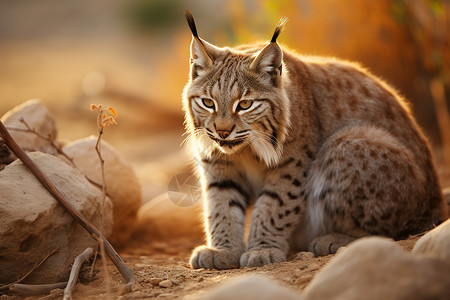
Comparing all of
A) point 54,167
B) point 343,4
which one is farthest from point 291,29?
point 54,167

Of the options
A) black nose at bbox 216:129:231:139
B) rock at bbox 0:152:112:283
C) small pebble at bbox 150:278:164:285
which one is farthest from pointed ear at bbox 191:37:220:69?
small pebble at bbox 150:278:164:285

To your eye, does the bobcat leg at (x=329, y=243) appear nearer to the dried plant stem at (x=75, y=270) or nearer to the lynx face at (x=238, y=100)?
the lynx face at (x=238, y=100)

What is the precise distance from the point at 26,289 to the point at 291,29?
674cm

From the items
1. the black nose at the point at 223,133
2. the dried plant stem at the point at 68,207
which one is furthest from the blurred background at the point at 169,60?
the dried plant stem at the point at 68,207

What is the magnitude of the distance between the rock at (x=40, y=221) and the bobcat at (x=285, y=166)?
1012 mm

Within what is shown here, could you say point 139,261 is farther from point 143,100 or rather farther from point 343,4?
point 143,100

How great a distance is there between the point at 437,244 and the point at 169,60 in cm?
1138

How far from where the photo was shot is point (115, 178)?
17.3 ft

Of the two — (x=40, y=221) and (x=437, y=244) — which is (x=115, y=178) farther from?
(x=437, y=244)

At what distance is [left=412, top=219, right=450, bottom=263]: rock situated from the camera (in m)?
2.89

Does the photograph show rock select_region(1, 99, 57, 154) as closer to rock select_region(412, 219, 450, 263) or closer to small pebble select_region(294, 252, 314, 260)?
small pebble select_region(294, 252, 314, 260)

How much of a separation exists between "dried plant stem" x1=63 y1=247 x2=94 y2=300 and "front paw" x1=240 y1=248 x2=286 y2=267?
120 centimetres

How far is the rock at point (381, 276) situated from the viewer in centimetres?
236

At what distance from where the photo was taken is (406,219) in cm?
457
